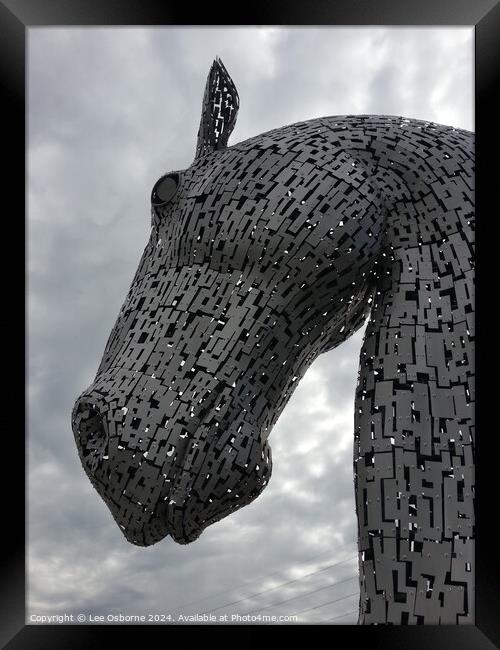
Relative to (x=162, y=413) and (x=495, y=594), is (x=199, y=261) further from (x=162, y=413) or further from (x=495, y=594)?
(x=495, y=594)

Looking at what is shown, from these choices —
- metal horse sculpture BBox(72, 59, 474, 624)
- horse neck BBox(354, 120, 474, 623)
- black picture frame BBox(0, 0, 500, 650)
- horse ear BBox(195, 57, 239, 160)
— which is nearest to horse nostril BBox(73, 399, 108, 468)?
metal horse sculpture BBox(72, 59, 474, 624)

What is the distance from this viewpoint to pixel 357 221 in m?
2.16

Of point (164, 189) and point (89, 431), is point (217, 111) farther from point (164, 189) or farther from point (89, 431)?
point (89, 431)

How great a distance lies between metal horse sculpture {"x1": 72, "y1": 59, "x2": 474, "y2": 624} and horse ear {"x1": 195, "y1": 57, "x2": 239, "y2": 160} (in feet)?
0.97

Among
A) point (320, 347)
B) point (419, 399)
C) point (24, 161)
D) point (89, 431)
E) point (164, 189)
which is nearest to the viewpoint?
point (419, 399)

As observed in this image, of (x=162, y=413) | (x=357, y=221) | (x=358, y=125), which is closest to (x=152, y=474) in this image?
(x=162, y=413)

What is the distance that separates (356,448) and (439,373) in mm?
305

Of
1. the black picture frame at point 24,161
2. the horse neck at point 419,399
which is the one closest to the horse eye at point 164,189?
the black picture frame at point 24,161

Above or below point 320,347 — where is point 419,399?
below

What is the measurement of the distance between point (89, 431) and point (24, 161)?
1.22 meters

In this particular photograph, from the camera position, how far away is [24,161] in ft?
9.40

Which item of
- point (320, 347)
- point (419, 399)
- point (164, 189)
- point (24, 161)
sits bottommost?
point (419, 399)

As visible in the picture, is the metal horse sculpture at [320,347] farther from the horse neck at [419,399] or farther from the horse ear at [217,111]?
the horse ear at [217,111]

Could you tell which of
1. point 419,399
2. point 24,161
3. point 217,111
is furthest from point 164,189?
point 419,399
